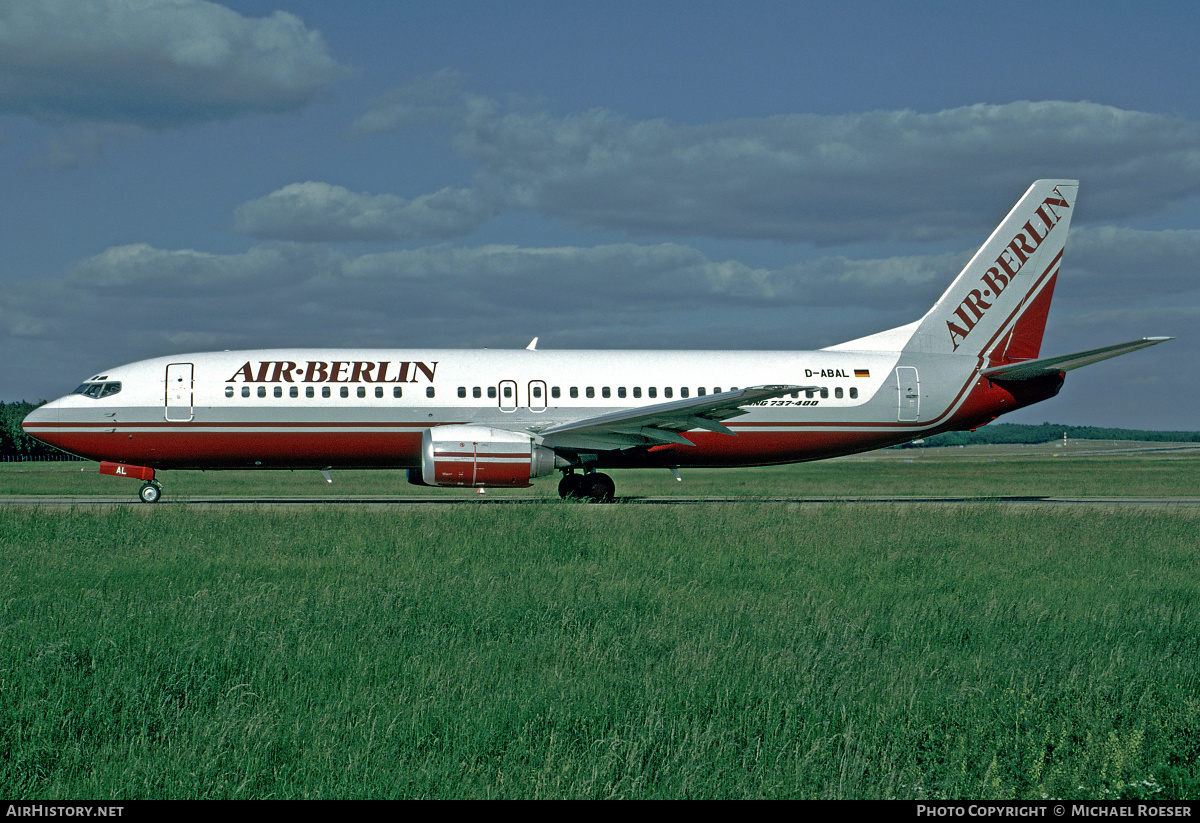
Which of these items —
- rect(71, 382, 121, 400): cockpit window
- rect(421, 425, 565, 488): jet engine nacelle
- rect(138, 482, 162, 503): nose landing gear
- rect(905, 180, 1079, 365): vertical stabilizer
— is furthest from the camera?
rect(905, 180, 1079, 365): vertical stabilizer

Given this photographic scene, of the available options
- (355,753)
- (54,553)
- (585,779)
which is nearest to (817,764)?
(585,779)

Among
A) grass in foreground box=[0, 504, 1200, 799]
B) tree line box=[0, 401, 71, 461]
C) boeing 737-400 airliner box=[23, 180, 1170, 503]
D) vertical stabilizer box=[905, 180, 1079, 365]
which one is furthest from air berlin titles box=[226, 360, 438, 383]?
tree line box=[0, 401, 71, 461]

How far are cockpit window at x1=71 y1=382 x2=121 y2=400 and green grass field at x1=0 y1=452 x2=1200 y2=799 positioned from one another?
10528 mm

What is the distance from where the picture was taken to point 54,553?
44.3 feet

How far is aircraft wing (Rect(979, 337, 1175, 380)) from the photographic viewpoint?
23172mm

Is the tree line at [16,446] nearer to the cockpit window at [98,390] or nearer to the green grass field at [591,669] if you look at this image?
the cockpit window at [98,390]

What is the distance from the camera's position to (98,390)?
24.4 m

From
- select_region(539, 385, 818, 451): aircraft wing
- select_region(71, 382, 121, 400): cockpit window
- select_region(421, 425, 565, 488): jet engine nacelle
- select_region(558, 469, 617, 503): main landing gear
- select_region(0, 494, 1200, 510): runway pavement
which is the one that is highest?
select_region(71, 382, 121, 400): cockpit window

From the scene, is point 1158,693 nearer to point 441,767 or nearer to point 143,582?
point 441,767

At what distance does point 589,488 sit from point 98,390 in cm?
1233

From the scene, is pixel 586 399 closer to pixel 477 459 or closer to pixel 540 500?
pixel 540 500

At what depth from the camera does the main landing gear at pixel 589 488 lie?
2528 centimetres

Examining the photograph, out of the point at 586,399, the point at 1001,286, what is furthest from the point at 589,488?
the point at 1001,286

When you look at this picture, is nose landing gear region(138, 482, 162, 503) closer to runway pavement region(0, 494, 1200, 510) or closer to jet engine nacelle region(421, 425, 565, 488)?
runway pavement region(0, 494, 1200, 510)
